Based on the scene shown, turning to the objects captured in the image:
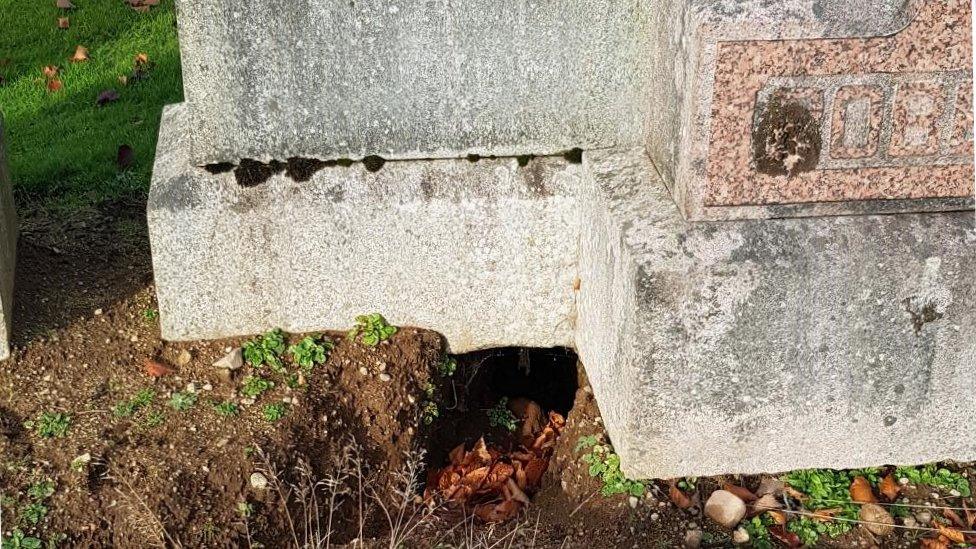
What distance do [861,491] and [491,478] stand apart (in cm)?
110

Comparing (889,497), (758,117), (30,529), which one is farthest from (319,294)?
(889,497)

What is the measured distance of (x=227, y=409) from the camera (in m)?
3.06

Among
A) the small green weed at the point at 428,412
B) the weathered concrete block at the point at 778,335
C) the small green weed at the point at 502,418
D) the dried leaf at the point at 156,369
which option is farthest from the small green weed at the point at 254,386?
the weathered concrete block at the point at 778,335

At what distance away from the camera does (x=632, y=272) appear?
2.61 m

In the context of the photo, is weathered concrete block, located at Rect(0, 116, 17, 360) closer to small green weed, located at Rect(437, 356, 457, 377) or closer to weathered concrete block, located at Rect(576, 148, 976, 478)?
small green weed, located at Rect(437, 356, 457, 377)

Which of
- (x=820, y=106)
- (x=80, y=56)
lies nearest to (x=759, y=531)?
(x=820, y=106)

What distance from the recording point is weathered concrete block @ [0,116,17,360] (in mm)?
3164

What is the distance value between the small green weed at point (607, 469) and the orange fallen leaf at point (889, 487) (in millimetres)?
688

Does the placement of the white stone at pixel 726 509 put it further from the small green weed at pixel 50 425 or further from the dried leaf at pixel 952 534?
the small green weed at pixel 50 425

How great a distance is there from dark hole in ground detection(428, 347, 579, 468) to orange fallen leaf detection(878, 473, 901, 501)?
107cm

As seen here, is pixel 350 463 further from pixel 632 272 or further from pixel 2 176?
pixel 2 176

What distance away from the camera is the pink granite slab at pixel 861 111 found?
2.46 meters

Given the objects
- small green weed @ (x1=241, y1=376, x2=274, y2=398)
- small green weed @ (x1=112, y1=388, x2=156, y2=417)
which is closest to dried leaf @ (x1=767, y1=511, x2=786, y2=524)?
small green weed @ (x1=241, y1=376, x2=274, y2=398)

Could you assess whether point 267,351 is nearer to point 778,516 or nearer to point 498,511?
point 498,511
